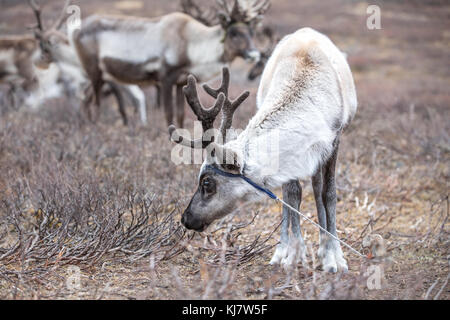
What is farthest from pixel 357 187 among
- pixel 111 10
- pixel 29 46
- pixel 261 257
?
pixel 111 10

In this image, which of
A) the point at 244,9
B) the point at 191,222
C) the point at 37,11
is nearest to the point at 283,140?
the point at 191,222

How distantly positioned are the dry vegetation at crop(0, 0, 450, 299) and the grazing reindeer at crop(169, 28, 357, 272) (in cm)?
22

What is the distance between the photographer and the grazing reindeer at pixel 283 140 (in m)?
2.75

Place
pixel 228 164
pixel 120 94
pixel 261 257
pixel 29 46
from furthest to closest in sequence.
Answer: pixel 29 46 < pixel 120 94 < pixel 261 257 < pixel 228 164

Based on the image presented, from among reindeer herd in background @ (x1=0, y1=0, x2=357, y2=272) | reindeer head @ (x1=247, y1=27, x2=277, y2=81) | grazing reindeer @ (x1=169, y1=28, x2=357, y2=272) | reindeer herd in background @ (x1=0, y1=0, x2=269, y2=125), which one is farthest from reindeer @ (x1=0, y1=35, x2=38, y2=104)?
grazing reindeer @ (x1=169, y1=28, x2=357, y2=272)

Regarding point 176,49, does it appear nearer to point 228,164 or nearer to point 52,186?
point 52,186

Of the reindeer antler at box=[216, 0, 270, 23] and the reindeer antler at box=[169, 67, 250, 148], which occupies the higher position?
the reindeer antler at box=[216, 0, 270, 23]

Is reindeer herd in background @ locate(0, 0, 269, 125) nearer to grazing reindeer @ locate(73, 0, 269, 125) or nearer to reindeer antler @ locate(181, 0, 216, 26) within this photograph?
grazing reindeer @ locate(73, 0, 269, 125)

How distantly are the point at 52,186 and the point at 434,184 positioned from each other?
3569 millimetres

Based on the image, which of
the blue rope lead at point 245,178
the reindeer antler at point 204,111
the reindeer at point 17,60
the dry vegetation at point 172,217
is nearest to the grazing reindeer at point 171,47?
the dry vegetation at point 172,217

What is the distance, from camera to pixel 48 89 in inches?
397

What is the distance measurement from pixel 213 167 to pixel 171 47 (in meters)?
4.00

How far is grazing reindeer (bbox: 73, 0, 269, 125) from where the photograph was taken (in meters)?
Result: 6.46
